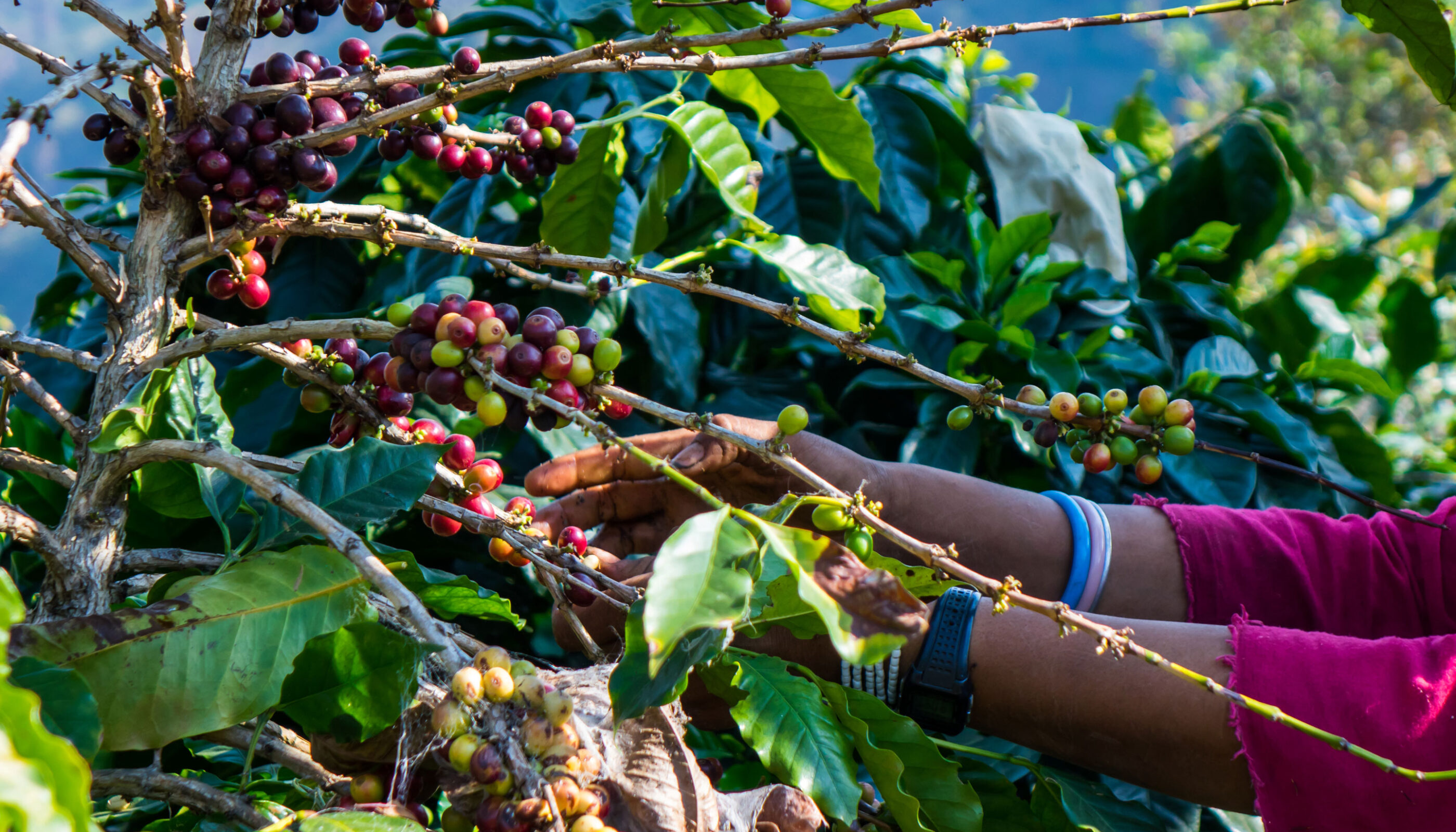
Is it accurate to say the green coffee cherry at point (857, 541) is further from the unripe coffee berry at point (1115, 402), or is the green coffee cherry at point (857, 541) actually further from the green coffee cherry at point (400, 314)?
the green coffee cherry at point (400, 314)

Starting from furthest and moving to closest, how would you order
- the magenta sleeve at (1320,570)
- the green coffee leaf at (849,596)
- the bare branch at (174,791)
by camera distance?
the magenta sleeve at (1320,570) → the bare branch at (174,791) → the green coffee leaf at (849,596)

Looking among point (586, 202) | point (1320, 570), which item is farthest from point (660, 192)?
point (1320, 570)

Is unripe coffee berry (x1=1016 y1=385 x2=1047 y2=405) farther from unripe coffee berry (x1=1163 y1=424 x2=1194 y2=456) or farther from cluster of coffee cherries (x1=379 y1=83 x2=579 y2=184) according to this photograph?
cluster of coffee cherries (x1=379 y1=83 x2=579 y2=184)

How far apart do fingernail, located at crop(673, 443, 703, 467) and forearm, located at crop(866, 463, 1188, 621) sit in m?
0.31

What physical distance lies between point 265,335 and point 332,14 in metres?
0.31

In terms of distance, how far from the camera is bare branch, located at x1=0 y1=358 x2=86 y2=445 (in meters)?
0.68

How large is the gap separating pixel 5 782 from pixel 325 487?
36 cm

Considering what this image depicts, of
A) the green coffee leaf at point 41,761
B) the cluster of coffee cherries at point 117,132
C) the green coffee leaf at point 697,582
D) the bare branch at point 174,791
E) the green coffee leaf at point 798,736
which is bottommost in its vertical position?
the green coffee leaf at point 798,736

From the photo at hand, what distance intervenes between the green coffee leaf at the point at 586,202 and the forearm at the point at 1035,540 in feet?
1.52

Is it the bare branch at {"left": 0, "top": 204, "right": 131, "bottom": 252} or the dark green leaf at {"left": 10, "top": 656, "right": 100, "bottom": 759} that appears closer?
the dark green leaf at {"left": 10, "top": 656, "right": 100, "bottom": 759}

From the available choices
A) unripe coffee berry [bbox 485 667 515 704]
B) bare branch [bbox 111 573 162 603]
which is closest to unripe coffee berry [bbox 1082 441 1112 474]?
unripe coffee berry [bbox 485 667 515 704]

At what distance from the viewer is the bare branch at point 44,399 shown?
2.24 feet

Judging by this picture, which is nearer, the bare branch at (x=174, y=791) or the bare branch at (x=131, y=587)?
the bare branch at (x=174, y=791)

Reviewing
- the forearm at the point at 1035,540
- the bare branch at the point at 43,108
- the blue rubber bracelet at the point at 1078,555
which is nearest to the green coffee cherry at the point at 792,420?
the bare branch at the point at 43,108
